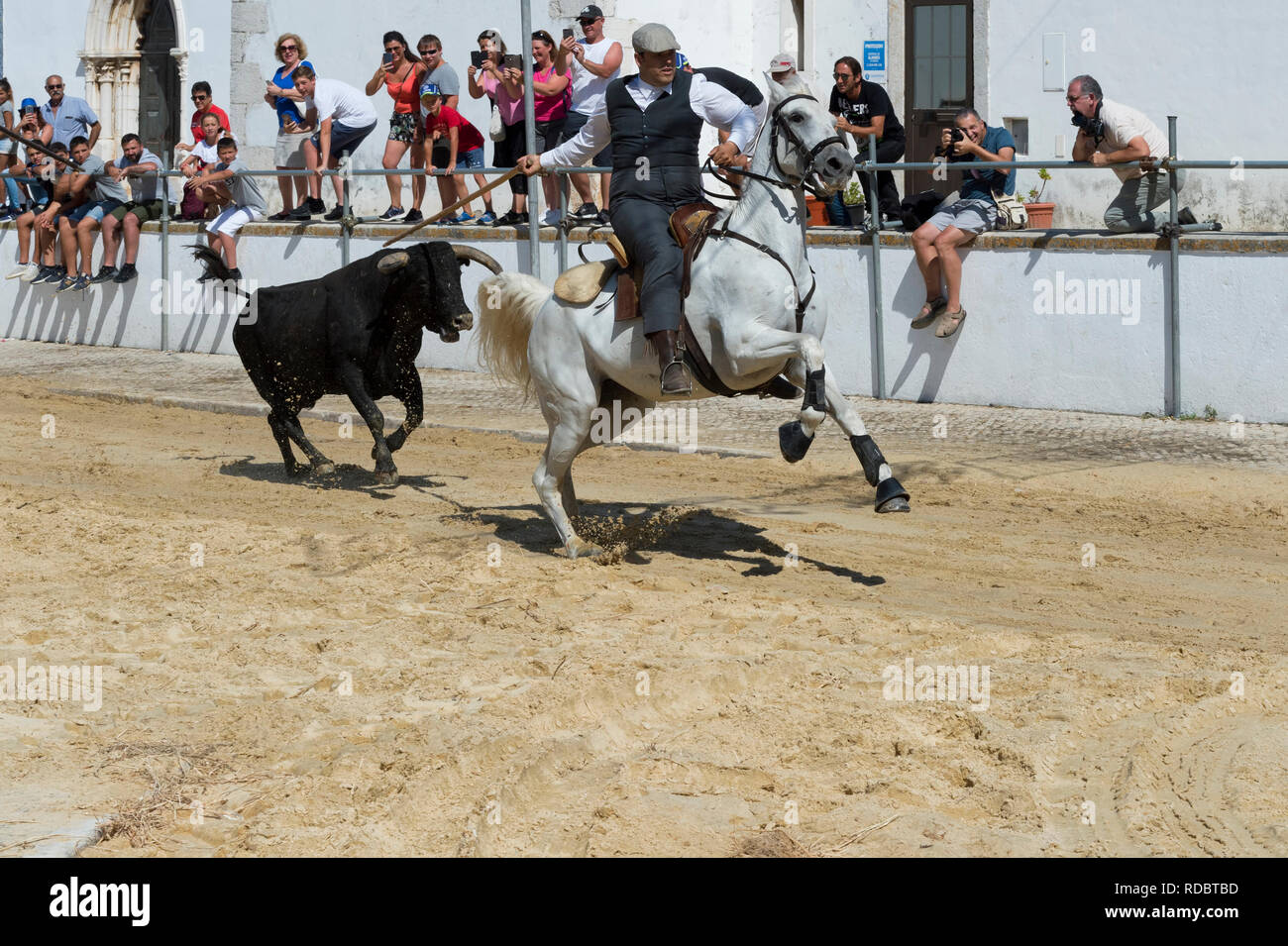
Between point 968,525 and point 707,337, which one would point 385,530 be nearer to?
point 707,337

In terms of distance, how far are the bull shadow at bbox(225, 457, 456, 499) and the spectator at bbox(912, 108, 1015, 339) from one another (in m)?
4.72

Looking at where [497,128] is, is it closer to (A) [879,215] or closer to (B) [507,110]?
(B) [507,110]

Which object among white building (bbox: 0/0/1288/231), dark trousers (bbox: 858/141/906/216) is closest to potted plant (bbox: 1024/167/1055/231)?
→ white building (bbox: 0/0/1288/231)

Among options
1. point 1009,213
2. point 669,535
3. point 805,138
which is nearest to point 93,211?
point 1009,213

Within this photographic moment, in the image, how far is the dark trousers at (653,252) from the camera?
29.3ft

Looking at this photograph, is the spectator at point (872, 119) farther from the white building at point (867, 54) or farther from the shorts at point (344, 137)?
the shorts at point (344, 137)

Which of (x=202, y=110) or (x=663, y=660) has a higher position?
(x=202, y=110)

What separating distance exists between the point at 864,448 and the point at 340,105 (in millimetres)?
11695

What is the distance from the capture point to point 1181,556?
945cm

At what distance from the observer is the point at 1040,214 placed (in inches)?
705

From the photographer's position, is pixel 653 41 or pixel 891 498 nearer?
pixel 891 498

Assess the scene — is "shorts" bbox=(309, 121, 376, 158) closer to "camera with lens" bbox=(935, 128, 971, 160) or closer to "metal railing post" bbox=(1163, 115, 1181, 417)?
"camera with lens" bbox=(935, 128, 971, 160)

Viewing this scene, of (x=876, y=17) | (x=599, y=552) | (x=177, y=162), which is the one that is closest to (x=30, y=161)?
(x=177, y=162)

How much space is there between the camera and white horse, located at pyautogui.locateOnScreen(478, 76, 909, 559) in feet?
28.1
